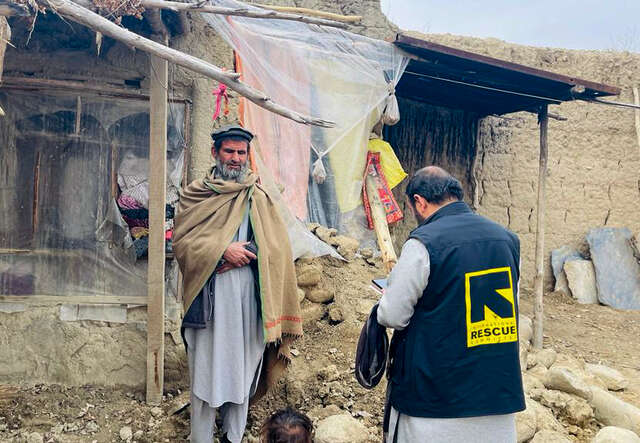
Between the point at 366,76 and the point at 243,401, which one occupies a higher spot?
the point at 366,76

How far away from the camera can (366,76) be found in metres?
5.07

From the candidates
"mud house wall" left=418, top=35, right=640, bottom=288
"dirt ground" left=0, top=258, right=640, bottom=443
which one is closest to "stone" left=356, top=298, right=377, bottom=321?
"dirt ground" left=0, top=258, right=640, bottom=443

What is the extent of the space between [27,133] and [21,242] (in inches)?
30.4

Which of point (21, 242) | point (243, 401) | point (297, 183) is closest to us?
point (243, 401)

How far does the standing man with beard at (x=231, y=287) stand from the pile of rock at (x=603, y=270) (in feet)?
19.7

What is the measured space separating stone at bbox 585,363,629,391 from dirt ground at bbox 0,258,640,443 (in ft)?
0.25

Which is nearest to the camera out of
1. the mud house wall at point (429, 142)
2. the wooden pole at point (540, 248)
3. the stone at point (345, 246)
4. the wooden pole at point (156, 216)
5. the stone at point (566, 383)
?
the wooden pole at point (156, 216)

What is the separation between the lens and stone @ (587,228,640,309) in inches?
304

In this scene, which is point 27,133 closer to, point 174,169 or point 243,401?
point 174,169

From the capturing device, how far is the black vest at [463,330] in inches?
79.3

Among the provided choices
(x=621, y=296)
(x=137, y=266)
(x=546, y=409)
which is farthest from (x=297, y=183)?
(x=621, y=296)

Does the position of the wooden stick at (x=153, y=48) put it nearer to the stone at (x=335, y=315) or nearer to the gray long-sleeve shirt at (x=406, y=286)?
the gray long-sleeve shirt at (x=406, y=286)

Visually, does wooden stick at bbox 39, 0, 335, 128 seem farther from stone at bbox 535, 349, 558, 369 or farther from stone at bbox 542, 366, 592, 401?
stone at bbox 535, 349, 558, 369

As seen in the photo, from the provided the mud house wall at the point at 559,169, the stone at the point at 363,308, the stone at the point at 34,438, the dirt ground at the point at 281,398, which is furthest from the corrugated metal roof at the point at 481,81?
the stone at the point at 34,438
